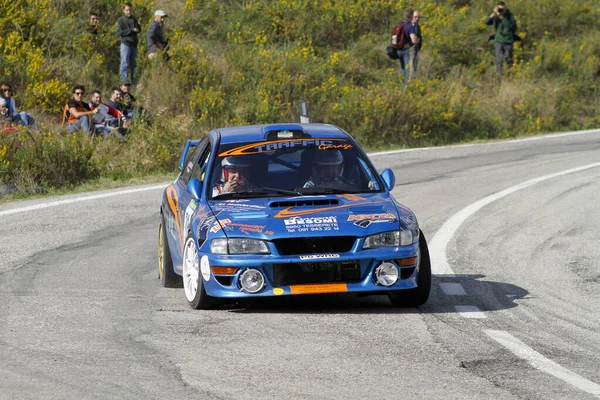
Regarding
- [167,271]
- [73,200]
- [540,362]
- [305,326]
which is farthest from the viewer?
[73,200]

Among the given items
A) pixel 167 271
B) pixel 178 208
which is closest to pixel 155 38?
pixel 178 208

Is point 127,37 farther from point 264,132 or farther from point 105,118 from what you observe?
point 264,132

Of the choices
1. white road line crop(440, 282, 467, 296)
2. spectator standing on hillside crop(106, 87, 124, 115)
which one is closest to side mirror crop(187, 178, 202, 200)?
white road line crop(440, 282, 467, 296)

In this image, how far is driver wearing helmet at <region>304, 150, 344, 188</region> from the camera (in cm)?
957

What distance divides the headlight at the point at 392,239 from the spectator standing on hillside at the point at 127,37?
1547 centimetres

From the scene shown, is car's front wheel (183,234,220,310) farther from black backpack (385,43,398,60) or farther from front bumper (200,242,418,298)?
black backpack (385,43,398,60)

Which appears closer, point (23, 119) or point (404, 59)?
point (23, 119)

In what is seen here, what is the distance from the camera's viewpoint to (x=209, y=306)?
8.78m

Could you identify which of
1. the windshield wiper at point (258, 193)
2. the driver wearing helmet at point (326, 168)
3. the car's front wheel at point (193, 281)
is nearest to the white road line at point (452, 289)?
the driver wearing helmet at point (326, 168)

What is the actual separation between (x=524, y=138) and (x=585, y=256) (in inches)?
539

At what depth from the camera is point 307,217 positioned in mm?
8625

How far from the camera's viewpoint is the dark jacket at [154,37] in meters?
24.0

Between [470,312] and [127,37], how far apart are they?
15911mm

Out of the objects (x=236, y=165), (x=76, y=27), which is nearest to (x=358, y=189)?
(x=236, y=165)
